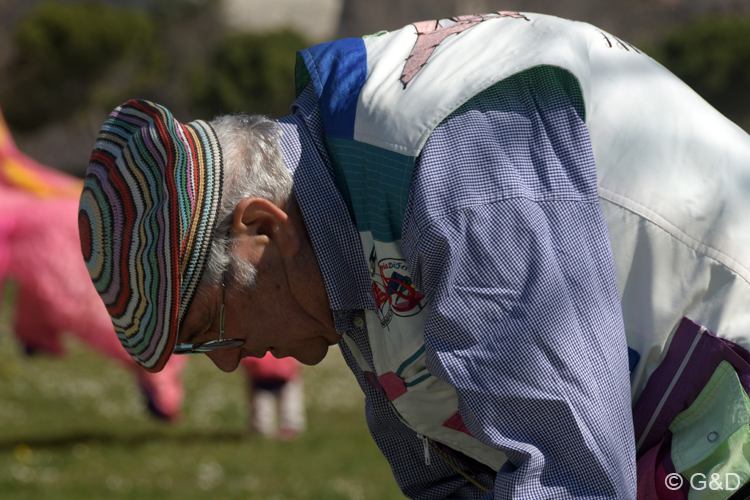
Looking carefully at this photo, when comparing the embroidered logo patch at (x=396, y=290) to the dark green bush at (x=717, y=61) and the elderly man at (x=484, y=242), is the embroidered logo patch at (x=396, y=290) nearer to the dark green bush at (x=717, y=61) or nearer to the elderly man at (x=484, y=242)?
the elderly man at (x=484, y=242)

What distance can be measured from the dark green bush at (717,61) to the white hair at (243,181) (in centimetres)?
2046

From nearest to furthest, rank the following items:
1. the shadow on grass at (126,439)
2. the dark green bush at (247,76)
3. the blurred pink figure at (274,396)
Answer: the shadow on grass at (126,439) → the blurred pink figure at (274,396) → the dark green bush at (247,76)

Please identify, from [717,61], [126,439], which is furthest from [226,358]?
[717,61]

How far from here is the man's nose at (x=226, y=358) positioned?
1770mm

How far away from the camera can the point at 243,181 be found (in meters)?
A: 1.49

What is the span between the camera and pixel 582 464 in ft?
3.97

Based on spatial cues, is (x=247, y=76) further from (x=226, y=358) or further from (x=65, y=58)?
(x=226, y=358)

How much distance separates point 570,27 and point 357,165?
0.46m

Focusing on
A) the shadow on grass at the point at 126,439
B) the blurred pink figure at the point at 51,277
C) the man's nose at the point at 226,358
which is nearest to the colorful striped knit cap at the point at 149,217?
the man's nose at the point at 226,358

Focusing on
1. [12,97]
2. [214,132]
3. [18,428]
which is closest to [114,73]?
[12,97]

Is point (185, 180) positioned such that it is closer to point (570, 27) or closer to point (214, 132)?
point (214, 132)

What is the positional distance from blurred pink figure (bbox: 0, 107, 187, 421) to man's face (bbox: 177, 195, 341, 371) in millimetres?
3575

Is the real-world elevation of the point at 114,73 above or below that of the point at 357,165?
below

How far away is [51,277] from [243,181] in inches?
159
